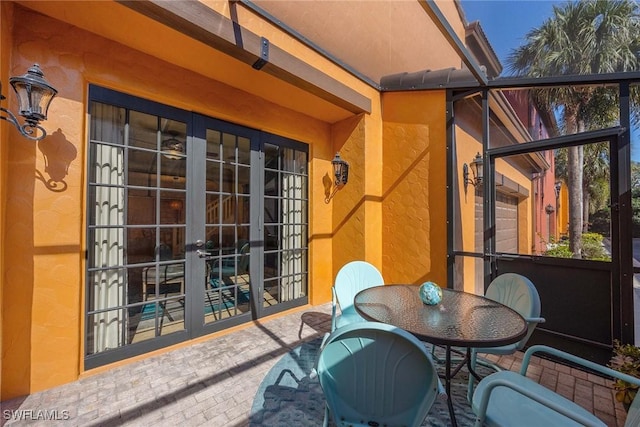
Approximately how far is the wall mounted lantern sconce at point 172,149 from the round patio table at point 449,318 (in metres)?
2.59

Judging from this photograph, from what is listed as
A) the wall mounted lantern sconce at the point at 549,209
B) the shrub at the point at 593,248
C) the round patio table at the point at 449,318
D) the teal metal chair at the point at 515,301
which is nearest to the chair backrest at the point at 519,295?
the teal metal chair at the point at 515,301

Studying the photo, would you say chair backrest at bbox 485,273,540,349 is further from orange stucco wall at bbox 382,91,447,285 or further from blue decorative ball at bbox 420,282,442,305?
orange stucco wall at bbox 382,91,447,285

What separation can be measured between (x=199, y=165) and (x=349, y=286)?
2.29m

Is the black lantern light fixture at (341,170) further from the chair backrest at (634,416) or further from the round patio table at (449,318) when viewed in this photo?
the chair backrest at (634,416)

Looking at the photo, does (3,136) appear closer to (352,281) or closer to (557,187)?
(352,281)

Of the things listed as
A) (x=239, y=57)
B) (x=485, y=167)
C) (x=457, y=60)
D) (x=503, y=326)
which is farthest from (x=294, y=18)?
(x=457, y=60)

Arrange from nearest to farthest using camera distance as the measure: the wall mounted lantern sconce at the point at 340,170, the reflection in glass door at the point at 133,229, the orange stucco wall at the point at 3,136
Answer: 1. the orange stucco wall at the point at 3,136
2. the reflection in glass door at the point at 133,229
3. the wall mounted lantern sconce at the point at 340,170

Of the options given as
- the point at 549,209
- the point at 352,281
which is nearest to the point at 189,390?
the point at 352,281

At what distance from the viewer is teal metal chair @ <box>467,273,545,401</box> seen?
200 centimetres

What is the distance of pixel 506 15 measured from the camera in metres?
4.13

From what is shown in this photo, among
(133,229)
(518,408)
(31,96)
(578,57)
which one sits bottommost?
(518,408)

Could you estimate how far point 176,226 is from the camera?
2.99 meters

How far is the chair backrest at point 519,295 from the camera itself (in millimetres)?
2025

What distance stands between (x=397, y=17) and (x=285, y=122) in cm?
286
